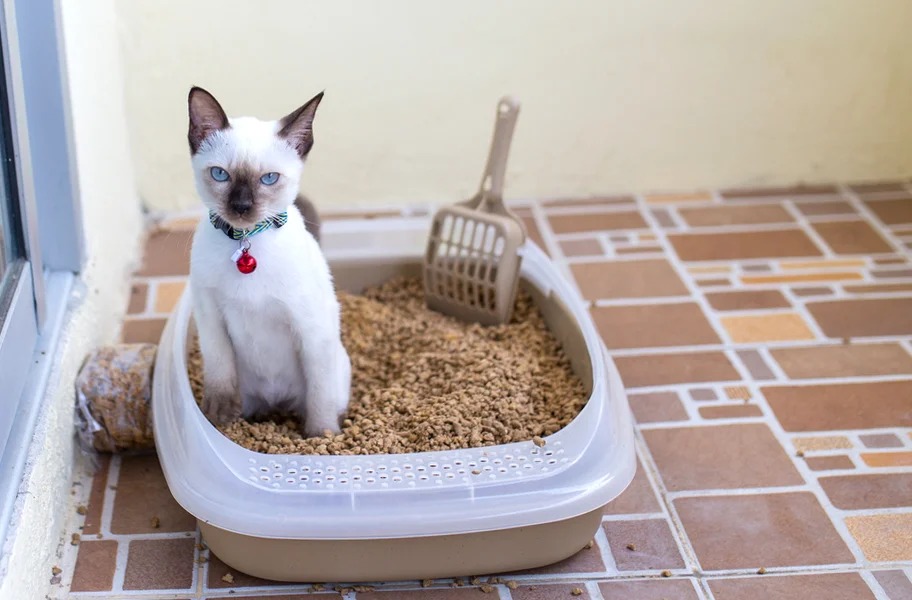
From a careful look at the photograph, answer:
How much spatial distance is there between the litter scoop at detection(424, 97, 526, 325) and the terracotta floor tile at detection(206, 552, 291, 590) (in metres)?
0.68

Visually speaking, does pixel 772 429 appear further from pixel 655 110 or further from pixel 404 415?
pixel 655 110

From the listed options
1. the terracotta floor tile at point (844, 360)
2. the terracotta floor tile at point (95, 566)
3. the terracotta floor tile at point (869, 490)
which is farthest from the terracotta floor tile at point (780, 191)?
the terracotta floor tile at point (95, 566)

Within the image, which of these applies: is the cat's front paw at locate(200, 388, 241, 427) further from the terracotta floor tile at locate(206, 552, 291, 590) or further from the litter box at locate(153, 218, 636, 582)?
the terracotta floor tile at locate(206, 552, 291, 590)

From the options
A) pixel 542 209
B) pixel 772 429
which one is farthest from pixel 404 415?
pixel 542 209

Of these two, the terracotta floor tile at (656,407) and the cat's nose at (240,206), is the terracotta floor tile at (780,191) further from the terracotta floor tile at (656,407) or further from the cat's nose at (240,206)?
the cat's nose at (240,206)

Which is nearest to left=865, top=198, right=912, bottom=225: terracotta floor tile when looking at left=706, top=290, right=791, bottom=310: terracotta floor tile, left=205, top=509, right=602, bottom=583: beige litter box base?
left=706, top=290, right=791, bottom=310: terracotta floor tile

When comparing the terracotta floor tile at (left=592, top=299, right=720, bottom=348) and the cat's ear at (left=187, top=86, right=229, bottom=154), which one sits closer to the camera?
the cat's ear at (left=187, top=86, right=229, bottom=154)

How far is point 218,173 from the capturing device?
1.32 m

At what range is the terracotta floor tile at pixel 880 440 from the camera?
1736 mm

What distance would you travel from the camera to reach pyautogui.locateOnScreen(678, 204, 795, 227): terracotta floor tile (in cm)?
243

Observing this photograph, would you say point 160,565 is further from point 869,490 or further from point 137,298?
point 869,490

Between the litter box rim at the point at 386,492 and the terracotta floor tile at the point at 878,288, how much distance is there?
3.08ft

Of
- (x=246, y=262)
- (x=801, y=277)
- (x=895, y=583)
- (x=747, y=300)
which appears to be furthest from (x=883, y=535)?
(x=246, y=262)

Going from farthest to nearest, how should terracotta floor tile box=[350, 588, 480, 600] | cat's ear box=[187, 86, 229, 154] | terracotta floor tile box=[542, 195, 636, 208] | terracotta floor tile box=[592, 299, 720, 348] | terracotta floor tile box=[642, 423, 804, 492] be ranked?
terracotta floor tile box=[542, 195, 636, 208] → terracotta floor tile box=[592, 299, 720, 348] → terracotta floor tile box=[642, 423, 804, 492] → terracotta floor tile box=[350, 588, 480, 600] → cat's ear box=[187, 86, 229, 154]
